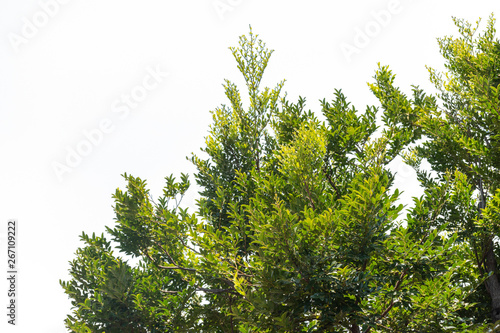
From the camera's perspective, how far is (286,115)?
415 inches

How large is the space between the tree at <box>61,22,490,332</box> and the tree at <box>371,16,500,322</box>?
0.49 ft

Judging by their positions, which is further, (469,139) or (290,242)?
(469,139)

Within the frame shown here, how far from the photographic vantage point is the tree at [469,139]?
8578 mm

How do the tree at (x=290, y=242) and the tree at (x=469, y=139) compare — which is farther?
the tree at (x=469, y=139)

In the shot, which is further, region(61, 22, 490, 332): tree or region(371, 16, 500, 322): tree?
region(371, 16, 500, 322): tree

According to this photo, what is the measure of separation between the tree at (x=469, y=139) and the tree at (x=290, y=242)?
0.49ft

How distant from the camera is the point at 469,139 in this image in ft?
29.5

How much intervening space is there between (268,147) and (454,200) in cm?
503

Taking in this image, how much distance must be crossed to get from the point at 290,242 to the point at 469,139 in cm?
550

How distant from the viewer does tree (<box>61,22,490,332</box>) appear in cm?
651

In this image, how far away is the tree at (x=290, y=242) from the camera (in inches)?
256

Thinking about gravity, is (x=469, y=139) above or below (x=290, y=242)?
above

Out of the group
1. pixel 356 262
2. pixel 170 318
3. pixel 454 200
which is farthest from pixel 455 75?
pixel 170 318

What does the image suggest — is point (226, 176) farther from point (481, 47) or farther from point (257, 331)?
point (481, 47)
